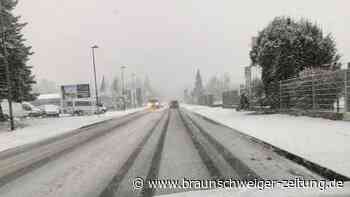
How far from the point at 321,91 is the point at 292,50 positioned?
7196 mm

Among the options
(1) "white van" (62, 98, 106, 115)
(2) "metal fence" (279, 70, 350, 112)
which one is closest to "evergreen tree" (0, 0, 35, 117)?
(2) "metal fence" (279, 70, 350, 112)

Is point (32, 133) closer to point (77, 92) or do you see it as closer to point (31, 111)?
point (31, 111)

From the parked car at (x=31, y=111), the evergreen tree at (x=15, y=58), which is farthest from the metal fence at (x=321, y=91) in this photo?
the parked car at (x=31, y=111)

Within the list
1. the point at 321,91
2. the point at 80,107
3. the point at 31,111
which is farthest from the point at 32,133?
the point at 80,107

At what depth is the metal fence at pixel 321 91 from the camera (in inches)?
666

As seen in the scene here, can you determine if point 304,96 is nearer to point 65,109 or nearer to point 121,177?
point 121,177

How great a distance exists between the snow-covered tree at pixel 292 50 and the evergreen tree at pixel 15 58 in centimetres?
1997

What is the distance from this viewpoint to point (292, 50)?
2547 centimetres

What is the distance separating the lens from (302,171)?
712 cm

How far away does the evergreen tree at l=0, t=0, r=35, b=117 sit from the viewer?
92.3 ft

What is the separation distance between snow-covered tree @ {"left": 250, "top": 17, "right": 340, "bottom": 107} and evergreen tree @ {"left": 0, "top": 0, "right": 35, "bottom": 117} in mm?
19965

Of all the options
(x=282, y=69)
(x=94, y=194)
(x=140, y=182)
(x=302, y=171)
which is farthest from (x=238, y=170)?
(x=282, y=69)

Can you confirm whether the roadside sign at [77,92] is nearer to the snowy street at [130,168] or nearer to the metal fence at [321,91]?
the metal fence at [321,91]

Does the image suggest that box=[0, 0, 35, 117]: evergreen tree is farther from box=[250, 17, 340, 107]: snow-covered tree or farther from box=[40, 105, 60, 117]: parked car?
box=[40, 105, 60, 117]: parked car
